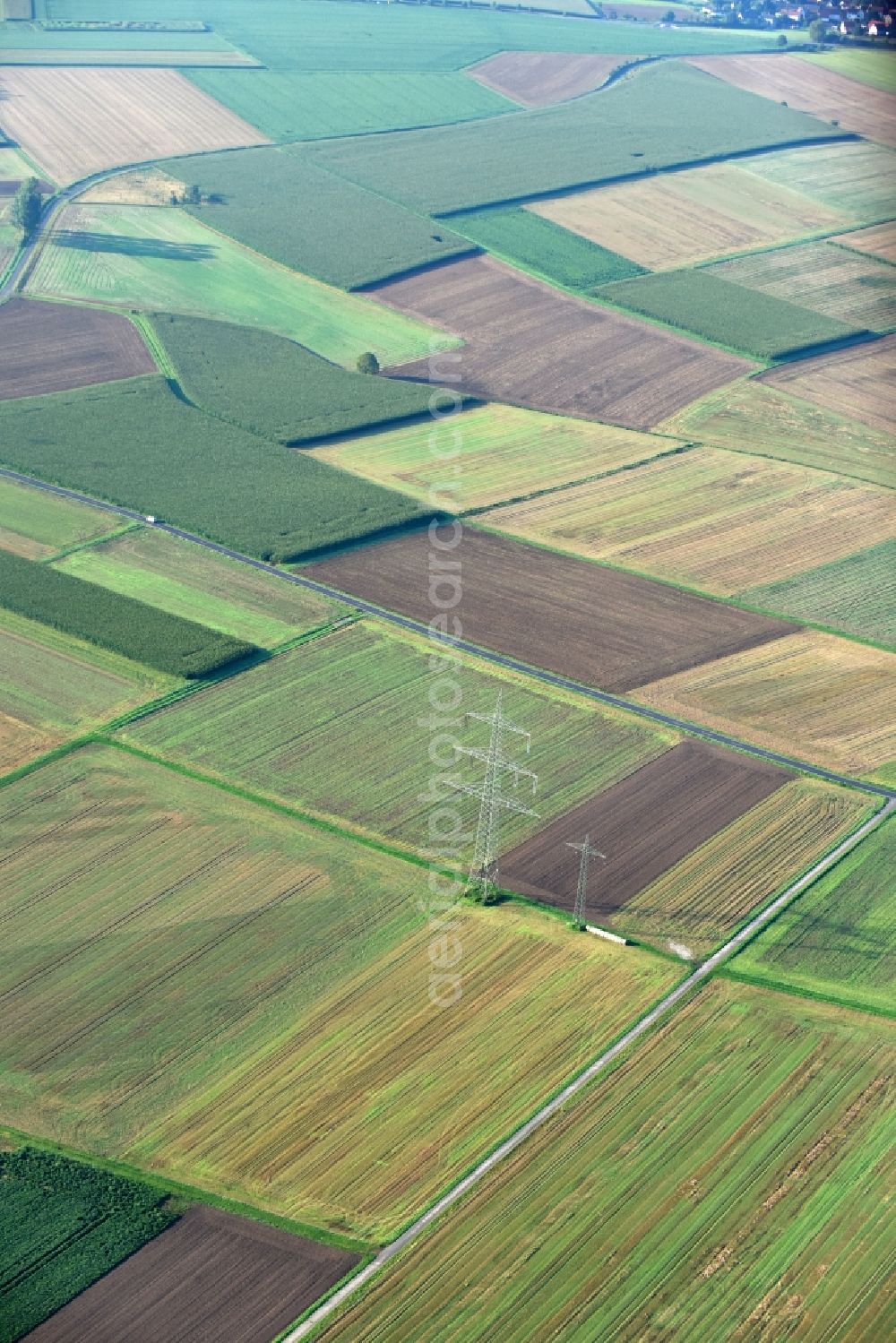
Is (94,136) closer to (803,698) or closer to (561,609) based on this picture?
(561,609)

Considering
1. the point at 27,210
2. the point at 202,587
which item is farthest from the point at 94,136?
the point at 202,587

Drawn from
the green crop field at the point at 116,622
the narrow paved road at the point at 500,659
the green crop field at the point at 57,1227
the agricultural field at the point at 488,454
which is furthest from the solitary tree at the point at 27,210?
the green crop field at the point at 57,1227

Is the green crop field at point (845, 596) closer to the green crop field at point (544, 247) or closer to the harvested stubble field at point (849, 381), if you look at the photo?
the harvested stubble field at point (849, 381)

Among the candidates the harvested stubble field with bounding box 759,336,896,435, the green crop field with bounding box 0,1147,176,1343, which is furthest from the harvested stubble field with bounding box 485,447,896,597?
the green crop field with bounding box 0,1147,176,1343

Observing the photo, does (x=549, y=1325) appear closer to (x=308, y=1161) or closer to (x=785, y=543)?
(x=308, y=1161)

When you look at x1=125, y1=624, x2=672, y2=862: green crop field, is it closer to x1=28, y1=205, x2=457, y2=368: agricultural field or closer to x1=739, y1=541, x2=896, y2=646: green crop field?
x1=739, y1=541, x2=896, y2=646: green crop field

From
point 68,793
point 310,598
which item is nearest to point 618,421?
point 310,598
